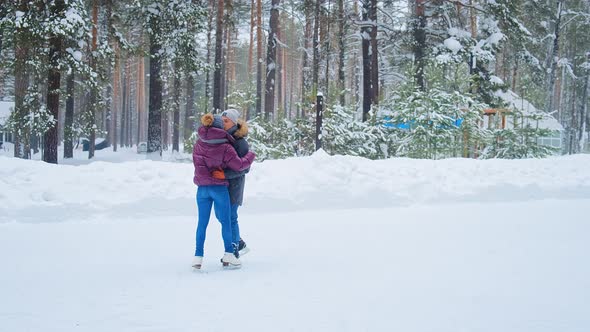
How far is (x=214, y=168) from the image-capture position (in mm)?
5297

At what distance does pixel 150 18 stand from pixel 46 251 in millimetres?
11719

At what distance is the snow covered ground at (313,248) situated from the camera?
12.8 feet

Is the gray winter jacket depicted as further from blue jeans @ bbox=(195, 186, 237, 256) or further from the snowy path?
the snowy path

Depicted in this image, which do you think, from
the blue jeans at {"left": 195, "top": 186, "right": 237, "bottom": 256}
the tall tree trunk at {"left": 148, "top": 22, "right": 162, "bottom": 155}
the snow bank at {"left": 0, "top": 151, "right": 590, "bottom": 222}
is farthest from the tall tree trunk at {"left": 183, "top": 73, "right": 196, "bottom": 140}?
the blue jeans at {"left": 195, "top": 186, "right": 237, "bottom": 256}

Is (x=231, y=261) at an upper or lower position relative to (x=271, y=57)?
lower

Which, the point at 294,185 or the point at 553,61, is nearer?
the point at 294,185

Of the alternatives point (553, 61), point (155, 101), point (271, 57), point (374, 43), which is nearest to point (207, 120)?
point (155, 101)

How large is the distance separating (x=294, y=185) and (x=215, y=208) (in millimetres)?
4090

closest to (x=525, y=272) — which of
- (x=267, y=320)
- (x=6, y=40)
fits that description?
(x=267, y=320)

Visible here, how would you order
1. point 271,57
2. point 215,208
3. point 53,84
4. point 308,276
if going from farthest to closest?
point 271,57, point 53,84, point 215,208, point 308,276

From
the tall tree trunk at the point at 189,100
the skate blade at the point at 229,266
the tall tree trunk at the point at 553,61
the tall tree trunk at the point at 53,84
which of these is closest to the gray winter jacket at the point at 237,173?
the skate blade at the point at 229,266

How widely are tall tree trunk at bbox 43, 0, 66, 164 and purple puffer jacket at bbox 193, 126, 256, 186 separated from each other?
9.68 meters

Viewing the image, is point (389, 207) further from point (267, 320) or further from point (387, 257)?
point (267, 320)

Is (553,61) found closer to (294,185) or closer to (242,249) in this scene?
(294,185)
